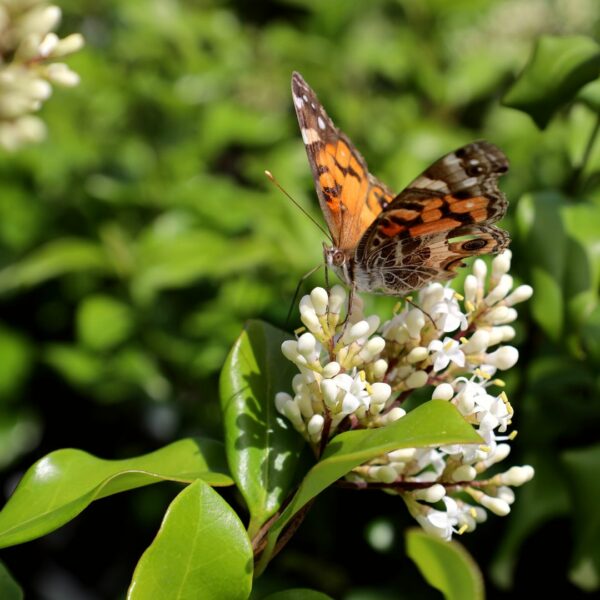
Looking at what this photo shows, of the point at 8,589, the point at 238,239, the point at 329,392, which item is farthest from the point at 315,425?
the point at 238,239

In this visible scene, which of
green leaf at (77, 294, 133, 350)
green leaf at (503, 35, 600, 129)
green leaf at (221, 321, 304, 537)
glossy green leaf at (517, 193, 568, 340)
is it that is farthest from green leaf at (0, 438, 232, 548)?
green leaf at (77, 294, 133, 350)

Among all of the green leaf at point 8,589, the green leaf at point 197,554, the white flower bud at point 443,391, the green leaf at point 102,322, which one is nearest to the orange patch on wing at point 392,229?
the white flower bud at point 443,391

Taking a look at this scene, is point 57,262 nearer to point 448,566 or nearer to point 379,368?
point 379,368

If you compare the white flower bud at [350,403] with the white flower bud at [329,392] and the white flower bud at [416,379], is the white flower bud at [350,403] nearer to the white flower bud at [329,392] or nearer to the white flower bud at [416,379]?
the white flower bud at [329,392]

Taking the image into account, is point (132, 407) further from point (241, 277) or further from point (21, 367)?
point (241, 277)

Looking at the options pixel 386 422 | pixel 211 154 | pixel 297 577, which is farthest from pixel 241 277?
pixel 386 422

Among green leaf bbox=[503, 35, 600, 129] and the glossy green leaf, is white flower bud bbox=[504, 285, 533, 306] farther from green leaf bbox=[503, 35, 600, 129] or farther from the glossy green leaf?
green leaf bbox=[503, 35, 600, 129]

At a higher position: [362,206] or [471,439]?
[471,439]
